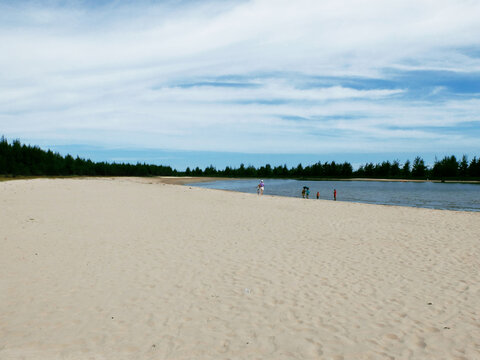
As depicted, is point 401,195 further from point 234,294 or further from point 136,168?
point 136,168

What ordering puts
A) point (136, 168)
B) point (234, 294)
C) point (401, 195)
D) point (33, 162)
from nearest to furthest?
1. point (234, 294)
2. point (401, 195)
3. point (33, 162)
4. point (136, 168)

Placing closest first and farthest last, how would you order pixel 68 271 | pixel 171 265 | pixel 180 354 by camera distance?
pixel 180 354 < pixel 68 271 < pixel 171 265

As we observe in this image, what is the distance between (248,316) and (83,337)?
3.13 meters

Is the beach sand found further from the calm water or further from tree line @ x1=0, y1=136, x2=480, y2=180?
tree line @ x1=0, y1=136, x2=480, y2=180

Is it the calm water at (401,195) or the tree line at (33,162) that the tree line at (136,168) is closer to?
the tree line at (33,162)

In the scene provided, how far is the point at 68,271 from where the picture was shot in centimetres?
938

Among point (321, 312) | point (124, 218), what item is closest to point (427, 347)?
point (321, 312)

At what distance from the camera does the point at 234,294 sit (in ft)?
25.7

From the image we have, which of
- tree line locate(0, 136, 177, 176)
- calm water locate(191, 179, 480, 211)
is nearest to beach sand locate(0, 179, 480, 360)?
calm water locate(191, 179, 480, 211)

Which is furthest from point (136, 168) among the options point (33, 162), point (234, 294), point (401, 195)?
A: point (234, 294)

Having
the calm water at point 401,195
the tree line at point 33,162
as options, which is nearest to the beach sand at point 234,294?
the calm water at point 401,195

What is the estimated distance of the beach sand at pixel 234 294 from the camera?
5629 millimetres

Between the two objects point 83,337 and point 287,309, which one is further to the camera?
point 287,309

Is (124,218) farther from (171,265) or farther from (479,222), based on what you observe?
(479,222)
